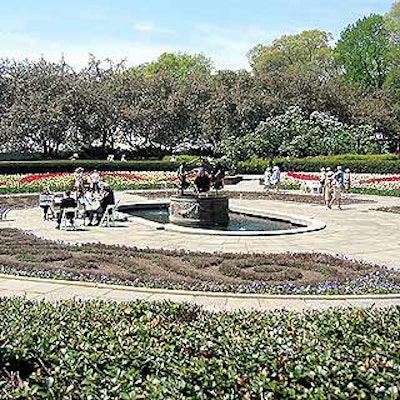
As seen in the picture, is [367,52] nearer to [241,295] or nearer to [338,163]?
[338,163]

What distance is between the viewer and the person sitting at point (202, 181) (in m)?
16.9

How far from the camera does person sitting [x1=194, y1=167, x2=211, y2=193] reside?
16862mm

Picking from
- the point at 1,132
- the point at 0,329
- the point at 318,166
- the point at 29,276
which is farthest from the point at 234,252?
the point at 1,132

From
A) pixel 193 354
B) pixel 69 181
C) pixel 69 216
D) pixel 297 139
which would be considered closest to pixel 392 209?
pixel 69 216

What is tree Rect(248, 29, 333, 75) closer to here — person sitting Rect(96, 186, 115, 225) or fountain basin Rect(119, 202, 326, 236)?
fountain basin Rect(119, 202, 326, 236)

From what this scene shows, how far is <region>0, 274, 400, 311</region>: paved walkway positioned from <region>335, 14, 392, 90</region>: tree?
5680 cm

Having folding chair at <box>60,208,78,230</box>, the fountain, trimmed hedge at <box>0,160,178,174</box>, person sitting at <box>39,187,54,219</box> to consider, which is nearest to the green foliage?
trimmed hedge at <box>0,160,178,174</box>

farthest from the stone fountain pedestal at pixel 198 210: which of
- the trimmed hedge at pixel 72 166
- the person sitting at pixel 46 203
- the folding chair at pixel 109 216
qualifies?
the trimmed hedge at pixel 72 166

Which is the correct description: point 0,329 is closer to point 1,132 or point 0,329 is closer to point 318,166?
point 318,166

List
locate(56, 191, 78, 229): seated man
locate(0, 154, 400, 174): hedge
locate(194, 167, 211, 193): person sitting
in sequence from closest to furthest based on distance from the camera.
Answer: locate(56, 191, 78, 229): seated man
locate(194, 167, 211, 193): person sitting
locate(0, 154, 400, 174): hedge

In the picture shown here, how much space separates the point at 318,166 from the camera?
1383 inches

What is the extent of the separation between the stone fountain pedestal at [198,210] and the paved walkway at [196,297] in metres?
7.48

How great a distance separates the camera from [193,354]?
15.0 feet

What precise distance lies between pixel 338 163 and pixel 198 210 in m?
19.3
